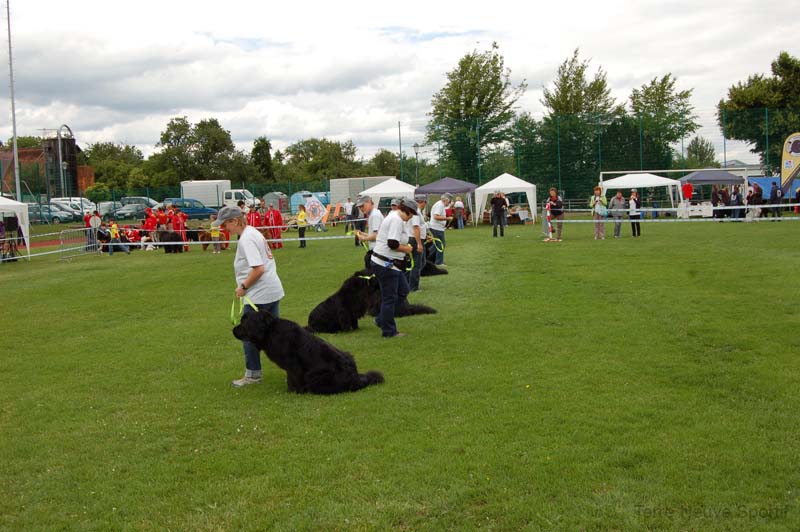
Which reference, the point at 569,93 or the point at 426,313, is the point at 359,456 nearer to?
the point at 426,313

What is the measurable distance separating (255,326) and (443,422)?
2158 millimetres

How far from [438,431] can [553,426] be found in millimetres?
949

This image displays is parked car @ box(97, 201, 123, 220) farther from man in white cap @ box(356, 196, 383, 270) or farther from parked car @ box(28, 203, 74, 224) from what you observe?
man in white cap @ box(356, 196, 383, 270)

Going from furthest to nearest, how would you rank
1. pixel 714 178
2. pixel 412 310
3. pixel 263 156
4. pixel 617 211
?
pixel 263 156
pixel 714 178
pixel 617 211
pixel 412 310

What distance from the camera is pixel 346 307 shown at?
391 inches

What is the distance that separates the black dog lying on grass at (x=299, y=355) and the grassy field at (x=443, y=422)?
15cm

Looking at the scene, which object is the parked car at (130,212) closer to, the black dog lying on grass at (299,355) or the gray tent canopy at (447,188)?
the gray tent canopy at (447,188)

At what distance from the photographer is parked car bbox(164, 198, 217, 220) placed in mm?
42969

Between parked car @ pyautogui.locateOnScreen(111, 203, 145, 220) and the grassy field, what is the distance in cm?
3689

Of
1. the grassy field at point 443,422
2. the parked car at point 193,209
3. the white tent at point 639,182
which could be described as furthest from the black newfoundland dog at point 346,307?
the parked car at point 193,209

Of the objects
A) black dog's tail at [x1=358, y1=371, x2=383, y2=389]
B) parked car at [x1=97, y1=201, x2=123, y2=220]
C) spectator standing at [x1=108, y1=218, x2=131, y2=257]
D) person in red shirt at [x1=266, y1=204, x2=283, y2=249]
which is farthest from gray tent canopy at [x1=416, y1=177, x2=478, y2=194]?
black dog's tail at [x1=358, y1=371, x2=383, y2=389]

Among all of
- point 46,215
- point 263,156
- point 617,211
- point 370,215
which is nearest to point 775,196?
point 617,211

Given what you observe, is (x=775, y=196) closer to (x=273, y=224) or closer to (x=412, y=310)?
(x=273, y=224)

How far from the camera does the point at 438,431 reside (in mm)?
5535
